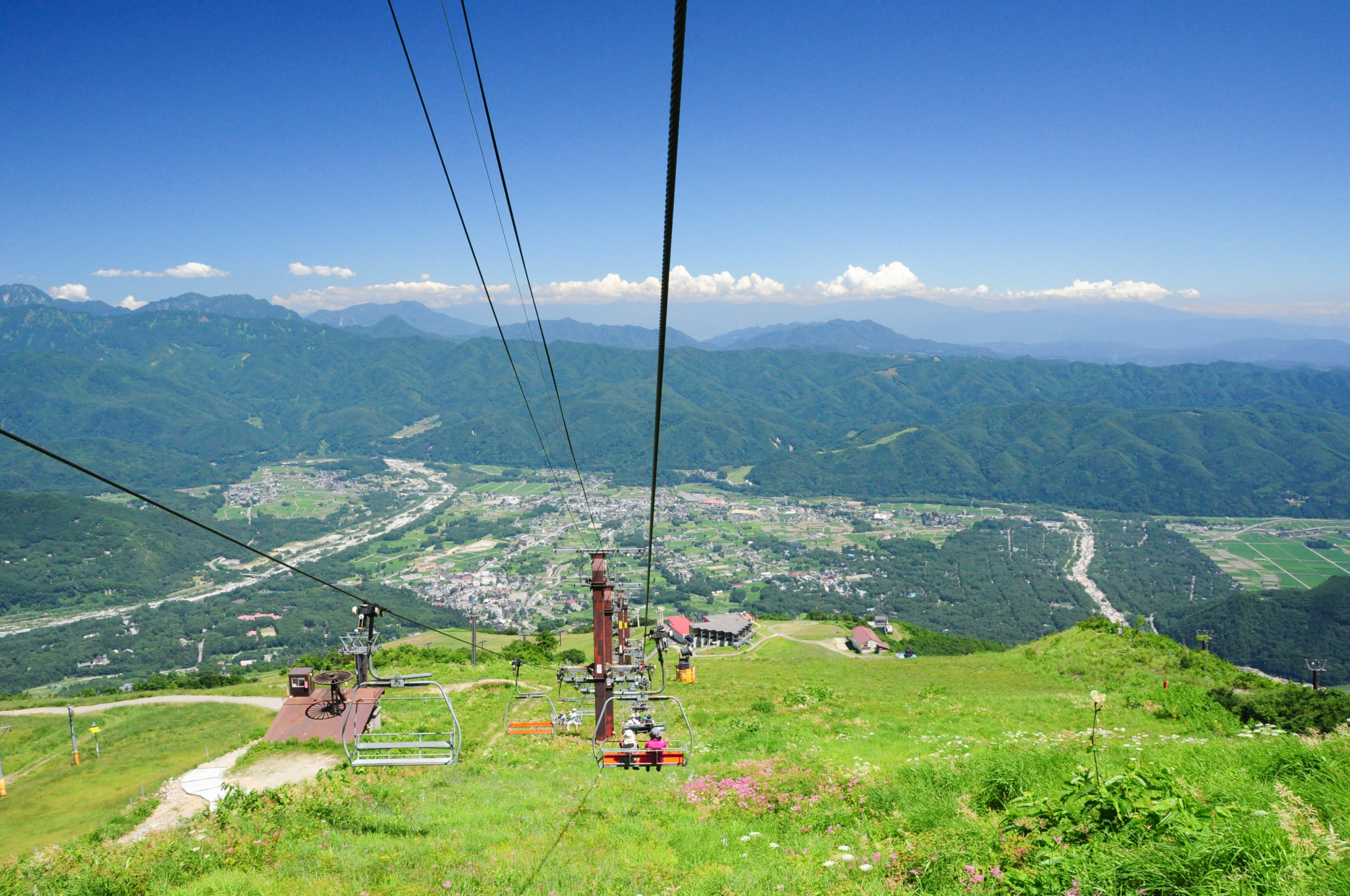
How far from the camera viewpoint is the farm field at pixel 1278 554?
474 ft

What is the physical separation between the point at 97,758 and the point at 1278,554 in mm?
230991

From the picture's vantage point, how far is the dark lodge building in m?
73.3

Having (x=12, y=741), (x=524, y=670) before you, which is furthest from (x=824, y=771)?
(x=12, y=741)

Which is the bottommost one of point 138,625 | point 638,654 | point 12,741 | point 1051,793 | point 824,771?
point 138,625

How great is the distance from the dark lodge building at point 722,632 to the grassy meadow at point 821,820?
1981 inches

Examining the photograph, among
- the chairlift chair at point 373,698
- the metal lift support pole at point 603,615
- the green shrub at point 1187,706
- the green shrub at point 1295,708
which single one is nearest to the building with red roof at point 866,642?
the green shrub at point 1187,706

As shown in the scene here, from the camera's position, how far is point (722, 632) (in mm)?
75000

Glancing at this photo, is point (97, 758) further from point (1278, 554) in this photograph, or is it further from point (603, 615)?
point (1278, 554)

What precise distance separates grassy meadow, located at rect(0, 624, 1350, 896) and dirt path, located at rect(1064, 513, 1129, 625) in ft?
378

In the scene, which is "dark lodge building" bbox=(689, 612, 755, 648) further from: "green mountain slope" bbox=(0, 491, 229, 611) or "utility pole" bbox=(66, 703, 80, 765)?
"green mountain slope" bbox=(0, 491, 229, 611)

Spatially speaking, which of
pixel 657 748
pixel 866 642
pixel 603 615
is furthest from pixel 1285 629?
pixel 657 748

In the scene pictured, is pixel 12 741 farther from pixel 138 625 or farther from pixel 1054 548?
pixel 1054 548

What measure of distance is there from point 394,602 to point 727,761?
115m

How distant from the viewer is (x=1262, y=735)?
13.3 m
